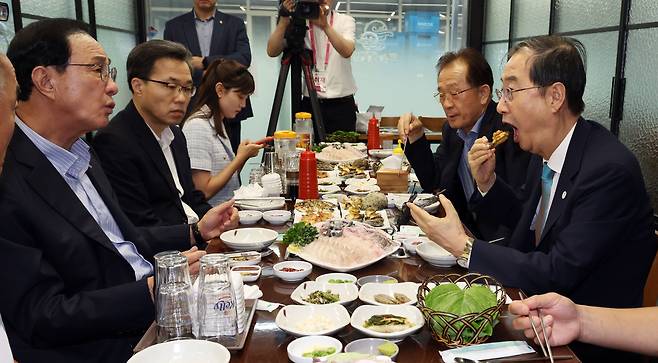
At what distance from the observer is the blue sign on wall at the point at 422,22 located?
6.42 m

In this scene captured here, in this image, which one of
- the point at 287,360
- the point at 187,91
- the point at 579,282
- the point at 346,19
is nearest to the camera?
the point at 287,360

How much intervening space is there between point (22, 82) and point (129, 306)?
725 mm

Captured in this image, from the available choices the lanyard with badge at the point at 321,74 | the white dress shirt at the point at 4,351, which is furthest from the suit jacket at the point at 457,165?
the white dress shirt at the point at 4,351

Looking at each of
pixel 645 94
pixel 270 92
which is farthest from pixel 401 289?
pixel 270 92

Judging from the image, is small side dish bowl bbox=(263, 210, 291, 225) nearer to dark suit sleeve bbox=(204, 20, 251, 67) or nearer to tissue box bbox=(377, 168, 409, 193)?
tissue box bbox=(377, 168, 409, 193)

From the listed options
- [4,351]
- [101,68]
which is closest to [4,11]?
[101,68]

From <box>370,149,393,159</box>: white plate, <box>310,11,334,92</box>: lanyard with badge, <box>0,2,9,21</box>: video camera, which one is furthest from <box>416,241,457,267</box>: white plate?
<box>310,11,334,92</box>: lanyard with badge

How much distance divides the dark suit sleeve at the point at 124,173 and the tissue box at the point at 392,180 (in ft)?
3.55

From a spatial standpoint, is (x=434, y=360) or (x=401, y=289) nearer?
(x=434, y=360)

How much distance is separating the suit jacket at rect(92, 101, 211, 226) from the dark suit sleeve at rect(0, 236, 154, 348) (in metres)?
0.79

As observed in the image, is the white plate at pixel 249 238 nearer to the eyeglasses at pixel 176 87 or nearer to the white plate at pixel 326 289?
the white plate at pixel 326 289

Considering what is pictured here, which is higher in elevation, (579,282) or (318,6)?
(318,6)

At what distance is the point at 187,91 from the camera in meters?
2.53

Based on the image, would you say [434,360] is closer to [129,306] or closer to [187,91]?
[129,306]
